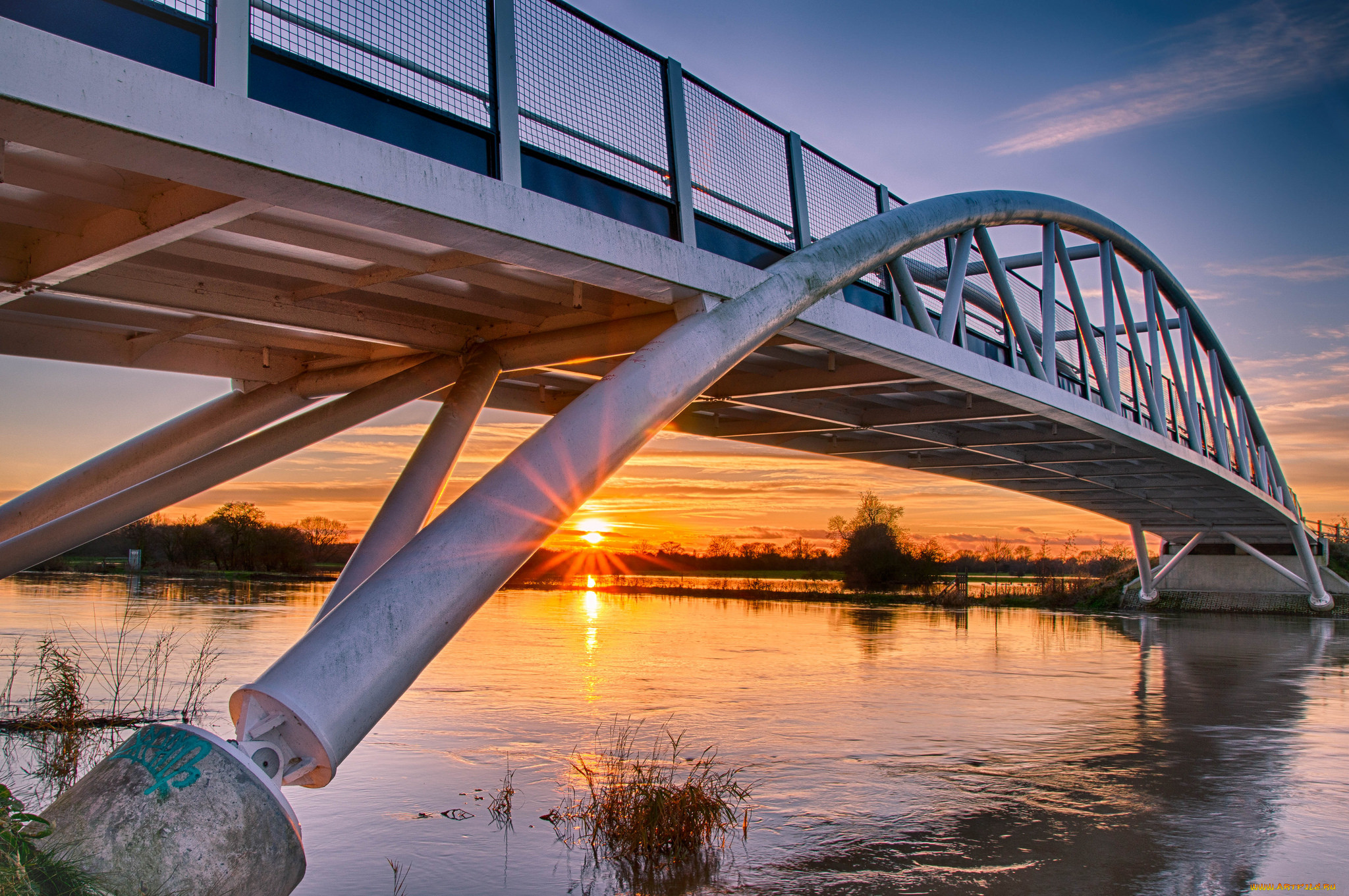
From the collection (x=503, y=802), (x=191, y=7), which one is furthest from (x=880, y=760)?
(x=191, y=7)

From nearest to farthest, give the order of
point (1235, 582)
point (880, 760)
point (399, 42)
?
point (399, 42)
point (880, 760)
point (1235, 582)

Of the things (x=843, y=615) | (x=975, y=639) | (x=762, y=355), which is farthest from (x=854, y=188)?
(x=843, y=615)

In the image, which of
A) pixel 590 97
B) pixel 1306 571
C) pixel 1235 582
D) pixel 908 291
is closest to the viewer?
pixel 590 97

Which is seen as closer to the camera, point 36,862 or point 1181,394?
point 36,862

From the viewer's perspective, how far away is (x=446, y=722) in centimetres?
1709

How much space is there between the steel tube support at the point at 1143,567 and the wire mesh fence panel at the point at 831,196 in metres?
44.2

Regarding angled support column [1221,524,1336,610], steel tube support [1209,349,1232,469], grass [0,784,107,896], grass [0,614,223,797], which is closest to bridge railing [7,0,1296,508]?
grass [0,784,107,896]

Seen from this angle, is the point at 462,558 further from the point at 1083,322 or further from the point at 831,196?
the point at 1083,322

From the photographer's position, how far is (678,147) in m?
10.8

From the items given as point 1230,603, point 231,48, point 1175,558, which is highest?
point 231,48

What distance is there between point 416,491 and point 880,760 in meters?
7.92

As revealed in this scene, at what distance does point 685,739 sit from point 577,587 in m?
77.8

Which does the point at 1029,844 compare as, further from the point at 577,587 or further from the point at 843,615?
the point at 577,587

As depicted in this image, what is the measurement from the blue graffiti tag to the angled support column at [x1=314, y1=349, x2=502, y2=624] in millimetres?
3729
